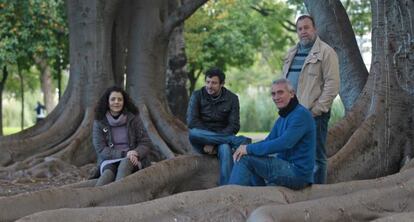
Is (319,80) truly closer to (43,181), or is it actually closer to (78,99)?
(43,181)

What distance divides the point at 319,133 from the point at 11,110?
4218 centimetres

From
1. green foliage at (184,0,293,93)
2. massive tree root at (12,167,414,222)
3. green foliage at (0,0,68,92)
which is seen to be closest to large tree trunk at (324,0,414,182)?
massive tree root at (12,167,414,222)

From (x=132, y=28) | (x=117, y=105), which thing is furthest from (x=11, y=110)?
(x=117, y=105)

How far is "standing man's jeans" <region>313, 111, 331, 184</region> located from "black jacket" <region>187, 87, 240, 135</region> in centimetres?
87

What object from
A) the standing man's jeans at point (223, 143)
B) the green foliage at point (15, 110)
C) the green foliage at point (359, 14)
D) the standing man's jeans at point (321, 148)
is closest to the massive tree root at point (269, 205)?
the standing man's jeans at point (321, 148)

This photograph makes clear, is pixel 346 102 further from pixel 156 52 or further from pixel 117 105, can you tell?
pixel 117 105

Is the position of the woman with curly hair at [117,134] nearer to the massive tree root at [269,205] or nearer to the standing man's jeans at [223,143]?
the standing man's jeans at [223,143]

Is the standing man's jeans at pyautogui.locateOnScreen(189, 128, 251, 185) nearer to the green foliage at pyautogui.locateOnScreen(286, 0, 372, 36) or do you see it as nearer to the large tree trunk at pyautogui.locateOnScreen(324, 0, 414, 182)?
the large tree trunk at pyautogui.locateOnScreen(324, 0, 414, 182)

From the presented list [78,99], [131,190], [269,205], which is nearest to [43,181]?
[78,99]

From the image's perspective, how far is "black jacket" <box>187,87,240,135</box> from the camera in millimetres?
7445

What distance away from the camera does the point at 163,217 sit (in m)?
5.56

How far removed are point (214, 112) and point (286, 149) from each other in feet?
4.73

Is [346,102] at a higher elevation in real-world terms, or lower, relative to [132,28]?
lower

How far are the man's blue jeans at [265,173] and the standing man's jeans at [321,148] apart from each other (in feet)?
2.43
